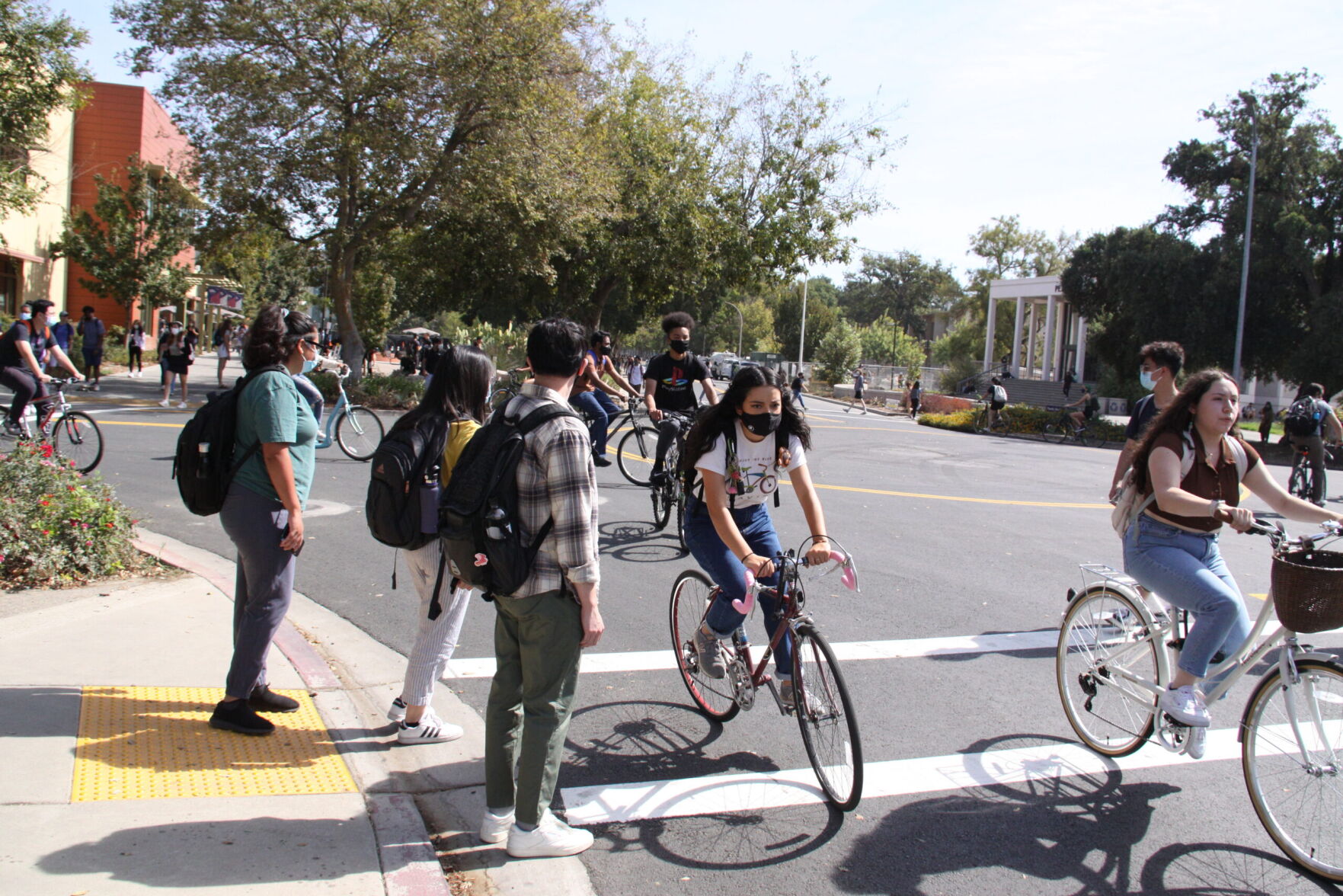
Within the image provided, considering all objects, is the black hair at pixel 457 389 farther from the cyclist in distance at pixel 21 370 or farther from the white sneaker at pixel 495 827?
the cyclist in distance at pixel 21 370

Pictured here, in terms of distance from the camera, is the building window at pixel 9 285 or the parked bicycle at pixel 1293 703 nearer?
the parked bicycle at pixel 1293 703

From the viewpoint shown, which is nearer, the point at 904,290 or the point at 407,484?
the point at 407,484

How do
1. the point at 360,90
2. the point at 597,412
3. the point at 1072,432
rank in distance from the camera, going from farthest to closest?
the point at 1072,432 < the point at 360,90 < the point at 597,412

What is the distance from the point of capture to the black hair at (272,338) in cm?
415

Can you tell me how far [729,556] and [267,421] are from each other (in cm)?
200

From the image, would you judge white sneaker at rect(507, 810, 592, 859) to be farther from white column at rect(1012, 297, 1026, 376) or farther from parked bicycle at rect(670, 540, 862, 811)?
white column at rect(1012, 297, 1026, 376)

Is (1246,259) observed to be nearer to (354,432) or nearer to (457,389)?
(354,432)

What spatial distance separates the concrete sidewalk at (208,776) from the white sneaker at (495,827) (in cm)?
5

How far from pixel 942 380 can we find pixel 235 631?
4836 centimetres

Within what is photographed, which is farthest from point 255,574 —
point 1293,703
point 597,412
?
point 597,412

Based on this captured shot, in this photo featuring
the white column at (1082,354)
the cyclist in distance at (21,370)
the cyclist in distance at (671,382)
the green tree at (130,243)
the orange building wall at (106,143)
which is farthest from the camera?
the white column at (1082,354)

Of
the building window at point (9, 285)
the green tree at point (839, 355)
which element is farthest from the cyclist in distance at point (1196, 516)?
the green tree at point (839, 355)

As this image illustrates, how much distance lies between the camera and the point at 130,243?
101ft

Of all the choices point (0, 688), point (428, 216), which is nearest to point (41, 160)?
point (428, 216)
